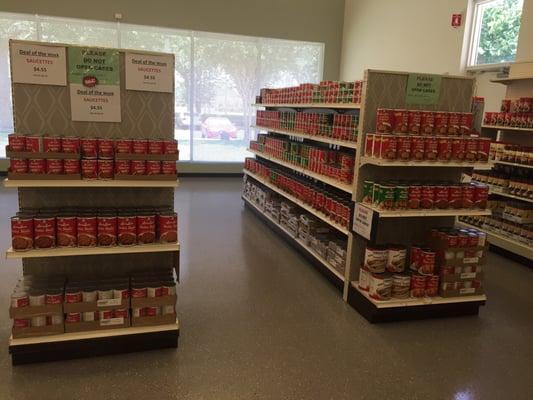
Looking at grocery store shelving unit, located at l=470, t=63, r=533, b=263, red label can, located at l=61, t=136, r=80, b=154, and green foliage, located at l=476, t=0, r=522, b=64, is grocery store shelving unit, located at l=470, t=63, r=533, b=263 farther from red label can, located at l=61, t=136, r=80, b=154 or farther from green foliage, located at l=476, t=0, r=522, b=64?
red label can, located at l=61, t=136, r=80, b=154

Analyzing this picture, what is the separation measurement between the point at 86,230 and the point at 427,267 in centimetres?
255

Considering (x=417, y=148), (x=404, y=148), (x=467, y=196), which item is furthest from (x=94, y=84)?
(x=467, y=196)

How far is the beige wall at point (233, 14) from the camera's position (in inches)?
344

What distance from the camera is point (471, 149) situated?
138 inches

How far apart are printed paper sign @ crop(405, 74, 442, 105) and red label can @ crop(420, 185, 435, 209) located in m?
0.73

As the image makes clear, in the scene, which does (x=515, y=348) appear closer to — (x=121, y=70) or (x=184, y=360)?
(x=184, y=360)

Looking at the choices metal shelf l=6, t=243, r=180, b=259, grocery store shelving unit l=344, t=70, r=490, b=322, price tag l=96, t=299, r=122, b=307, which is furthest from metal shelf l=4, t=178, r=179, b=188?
grocery store shelving unit l=344, t=70, r=490, b=322

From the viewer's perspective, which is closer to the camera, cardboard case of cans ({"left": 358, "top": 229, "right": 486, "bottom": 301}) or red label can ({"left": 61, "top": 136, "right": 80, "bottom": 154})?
red label can ({"left": 61, "top": 136, "right": 80, "bottom": 154})

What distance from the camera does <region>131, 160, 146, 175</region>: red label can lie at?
8.89ft

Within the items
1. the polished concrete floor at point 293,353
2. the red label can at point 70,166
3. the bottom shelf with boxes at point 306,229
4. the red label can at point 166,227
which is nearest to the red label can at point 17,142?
the red label can at point 70,166

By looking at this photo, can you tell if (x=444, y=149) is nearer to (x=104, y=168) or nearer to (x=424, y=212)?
(x=424, y=212)

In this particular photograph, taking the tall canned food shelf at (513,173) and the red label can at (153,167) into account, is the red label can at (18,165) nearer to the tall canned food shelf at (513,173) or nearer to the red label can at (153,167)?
the red label can at (153,167)

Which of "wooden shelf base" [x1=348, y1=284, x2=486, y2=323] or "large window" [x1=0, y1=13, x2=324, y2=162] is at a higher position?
"large window" [x1=0, y1=13, x2=324, y2=162]

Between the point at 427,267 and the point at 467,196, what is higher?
the point at 467,196
